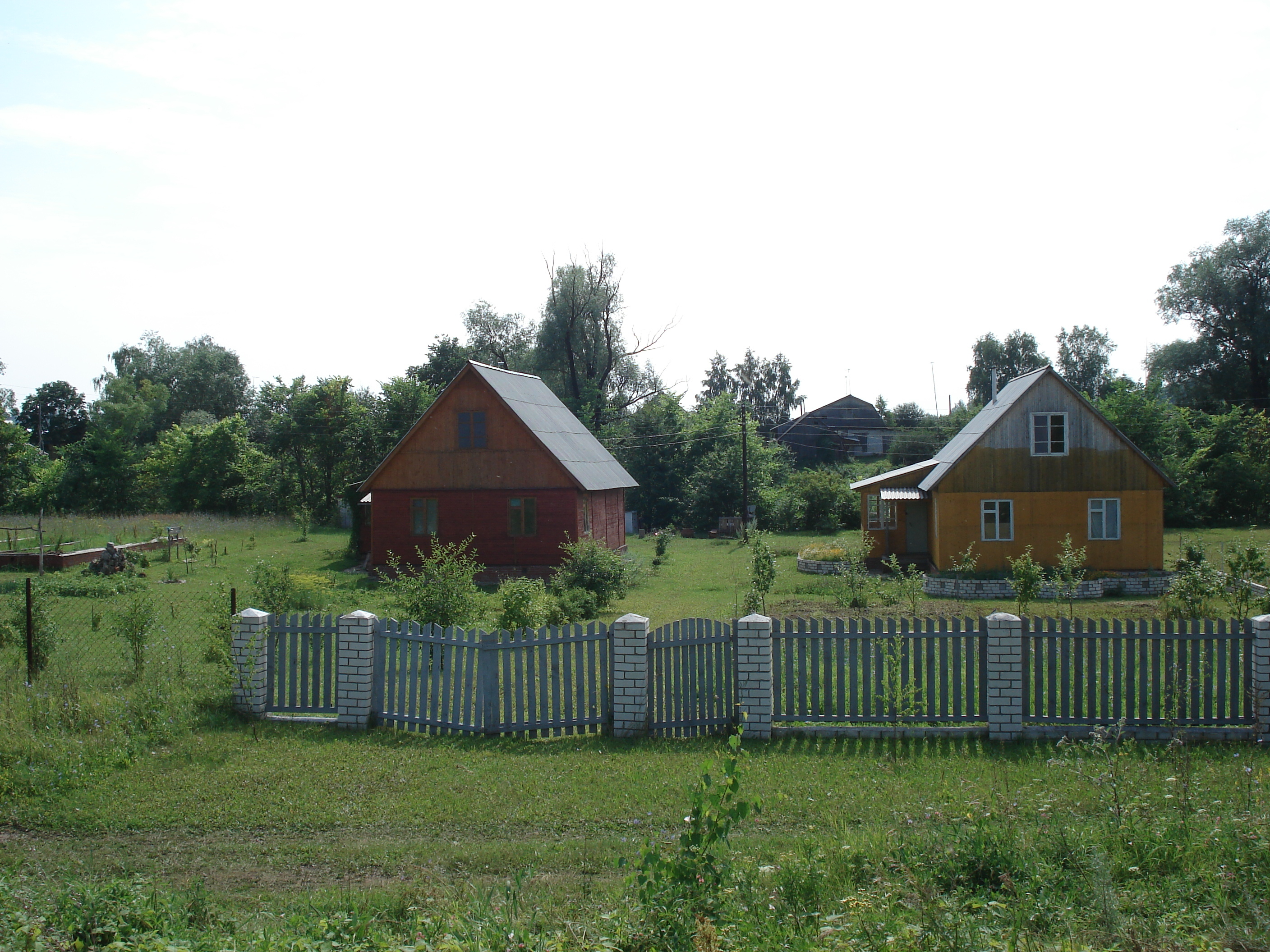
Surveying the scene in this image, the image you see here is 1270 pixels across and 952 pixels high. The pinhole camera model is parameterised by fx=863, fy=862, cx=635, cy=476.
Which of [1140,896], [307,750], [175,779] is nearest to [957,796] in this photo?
[1140,896]

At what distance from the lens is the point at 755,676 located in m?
9.25

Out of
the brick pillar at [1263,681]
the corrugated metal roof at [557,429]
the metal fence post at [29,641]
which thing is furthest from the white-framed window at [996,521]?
the metal fence post at [29,641]

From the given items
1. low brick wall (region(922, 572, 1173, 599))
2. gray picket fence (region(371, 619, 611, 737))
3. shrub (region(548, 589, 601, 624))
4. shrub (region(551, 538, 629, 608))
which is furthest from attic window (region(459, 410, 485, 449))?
gray picket fence (region(371, 619, 611, 737))

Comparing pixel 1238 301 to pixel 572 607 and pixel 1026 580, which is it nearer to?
pixel 1026 580

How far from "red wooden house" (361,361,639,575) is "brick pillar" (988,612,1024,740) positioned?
1794 cm

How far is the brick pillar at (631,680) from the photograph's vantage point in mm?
9320

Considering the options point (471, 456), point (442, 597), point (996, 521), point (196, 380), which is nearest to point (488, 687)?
point (442, 597)

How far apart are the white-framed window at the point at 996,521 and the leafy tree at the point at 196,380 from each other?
70.2 metres

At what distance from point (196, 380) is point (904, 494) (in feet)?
242

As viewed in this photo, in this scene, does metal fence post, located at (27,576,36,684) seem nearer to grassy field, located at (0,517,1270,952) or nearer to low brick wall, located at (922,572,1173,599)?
grassy field, located at (0,517,1270,952)

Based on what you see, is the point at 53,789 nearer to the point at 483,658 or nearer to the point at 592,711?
the point at 483,658

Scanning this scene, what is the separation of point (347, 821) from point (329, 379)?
154ft

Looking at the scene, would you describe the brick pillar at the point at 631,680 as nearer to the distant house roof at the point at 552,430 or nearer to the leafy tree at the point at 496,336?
the distant house roof at the point at 552,430

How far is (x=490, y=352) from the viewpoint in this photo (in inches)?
2424
